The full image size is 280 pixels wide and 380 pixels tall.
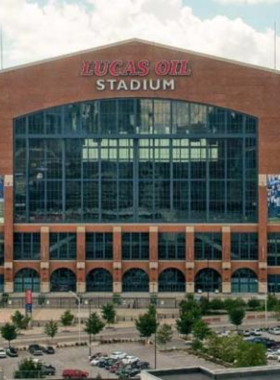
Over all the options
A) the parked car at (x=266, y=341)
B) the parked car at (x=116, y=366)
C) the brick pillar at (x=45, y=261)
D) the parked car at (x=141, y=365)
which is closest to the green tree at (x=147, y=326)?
the parked car at (x=266, y=341)

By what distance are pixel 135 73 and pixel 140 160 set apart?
35.7 feet

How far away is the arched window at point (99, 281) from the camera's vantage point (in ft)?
422

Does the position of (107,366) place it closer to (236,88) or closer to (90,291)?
(90,291)

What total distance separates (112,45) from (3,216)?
25399mm

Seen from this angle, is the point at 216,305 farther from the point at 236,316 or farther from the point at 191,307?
the point at 236,316

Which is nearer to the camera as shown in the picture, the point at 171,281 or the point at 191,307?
the point at 191,307

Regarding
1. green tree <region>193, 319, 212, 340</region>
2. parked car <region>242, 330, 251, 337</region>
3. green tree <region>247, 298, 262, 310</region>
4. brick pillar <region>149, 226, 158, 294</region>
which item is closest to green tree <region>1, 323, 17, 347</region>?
green tree <region>193, 319, 212, 340</region>

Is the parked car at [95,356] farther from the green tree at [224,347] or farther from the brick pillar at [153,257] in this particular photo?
the brick pillar at [153,257]

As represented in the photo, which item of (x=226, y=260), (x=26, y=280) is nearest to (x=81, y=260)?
(x=26, y=280)

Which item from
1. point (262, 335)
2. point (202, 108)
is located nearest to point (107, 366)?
point (262, 335)

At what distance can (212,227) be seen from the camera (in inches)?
5037

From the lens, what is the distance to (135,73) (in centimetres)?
12794

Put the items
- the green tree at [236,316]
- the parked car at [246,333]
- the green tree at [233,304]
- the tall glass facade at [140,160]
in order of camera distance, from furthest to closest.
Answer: the tall glass facade at [140,160] < the green tree at [233,304] < the green tree at [236,316] < the parked car at [246,333]

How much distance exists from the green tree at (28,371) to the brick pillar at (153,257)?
152 ft
